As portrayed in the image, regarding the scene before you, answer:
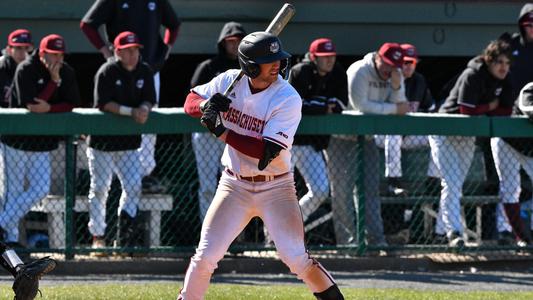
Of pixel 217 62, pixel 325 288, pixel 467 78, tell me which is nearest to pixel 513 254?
pixel 467 78

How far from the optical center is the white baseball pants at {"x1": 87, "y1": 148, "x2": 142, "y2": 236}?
31.9 ft

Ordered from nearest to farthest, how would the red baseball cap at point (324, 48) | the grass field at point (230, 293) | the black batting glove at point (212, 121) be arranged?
the black batting glove at point (212, 121), the grass field at point (230, 293), the red baseball cap at point (324, 48)

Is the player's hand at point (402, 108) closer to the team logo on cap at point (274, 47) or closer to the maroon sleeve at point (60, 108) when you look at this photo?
the maroon sleeve at point (60, 108)

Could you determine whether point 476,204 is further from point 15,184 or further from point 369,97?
point 15,184

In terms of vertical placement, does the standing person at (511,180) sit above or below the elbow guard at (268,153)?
below

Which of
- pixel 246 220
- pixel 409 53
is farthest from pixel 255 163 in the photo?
pixel 409 53

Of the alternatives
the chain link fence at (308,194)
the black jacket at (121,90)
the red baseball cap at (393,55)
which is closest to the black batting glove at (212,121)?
the chain link fence at (308,194)

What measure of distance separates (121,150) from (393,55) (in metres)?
2.48

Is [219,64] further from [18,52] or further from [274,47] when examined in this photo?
[274,47]

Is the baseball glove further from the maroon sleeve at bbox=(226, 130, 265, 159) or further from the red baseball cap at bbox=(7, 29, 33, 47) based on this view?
the red baseball cap at bbox=(7, 29, 33, 47)

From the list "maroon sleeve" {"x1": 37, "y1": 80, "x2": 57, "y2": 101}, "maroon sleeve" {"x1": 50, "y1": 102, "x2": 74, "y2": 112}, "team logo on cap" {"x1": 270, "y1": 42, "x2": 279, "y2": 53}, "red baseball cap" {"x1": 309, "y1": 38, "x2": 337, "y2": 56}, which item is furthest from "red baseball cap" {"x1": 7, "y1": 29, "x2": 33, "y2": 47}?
"team logo on cap" {"x1": 270, "y1": 42, "x2": 279, "y2": 53}

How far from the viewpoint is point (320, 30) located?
39.4 feet

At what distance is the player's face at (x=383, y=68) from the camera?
33.6 feet

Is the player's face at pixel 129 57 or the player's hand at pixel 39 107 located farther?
the player's face at pixel 129 57
